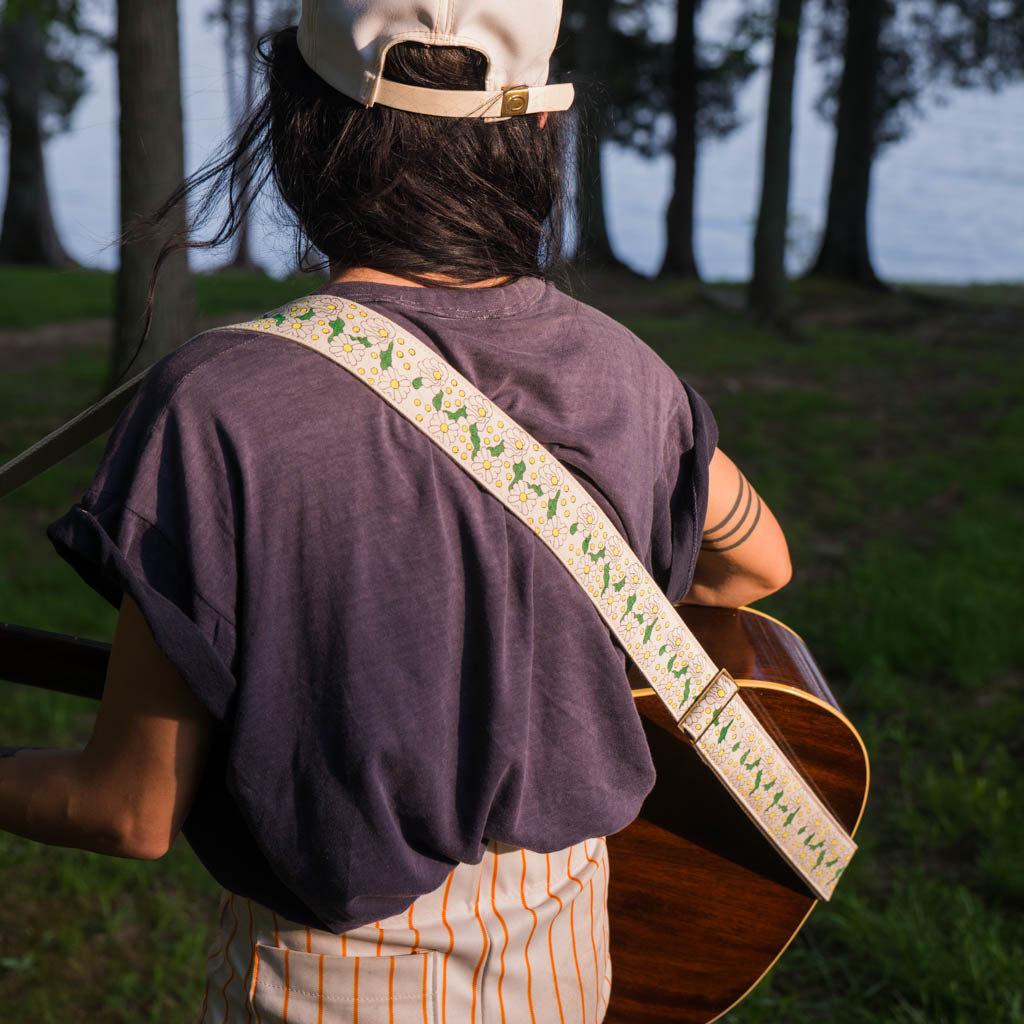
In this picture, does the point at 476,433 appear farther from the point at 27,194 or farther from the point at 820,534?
the point at 27,194

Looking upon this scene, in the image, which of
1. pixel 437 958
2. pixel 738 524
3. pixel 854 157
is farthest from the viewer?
pixel 854 157

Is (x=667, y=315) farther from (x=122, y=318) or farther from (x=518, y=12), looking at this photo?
(x=518, y=12)

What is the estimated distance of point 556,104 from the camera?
1.16 meters

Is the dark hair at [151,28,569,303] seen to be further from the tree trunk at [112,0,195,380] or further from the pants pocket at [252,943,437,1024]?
the tree trunk at [112,0,195,380]

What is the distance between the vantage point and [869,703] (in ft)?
12.3

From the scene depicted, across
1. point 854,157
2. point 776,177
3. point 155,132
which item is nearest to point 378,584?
point 155,132

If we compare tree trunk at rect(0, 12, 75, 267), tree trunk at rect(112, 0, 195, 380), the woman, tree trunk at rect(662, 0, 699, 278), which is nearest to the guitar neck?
the woman

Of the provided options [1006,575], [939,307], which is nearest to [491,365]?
[1006,575]

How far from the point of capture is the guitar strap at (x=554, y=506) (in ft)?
3.41

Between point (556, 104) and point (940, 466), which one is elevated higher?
point (556, 104)

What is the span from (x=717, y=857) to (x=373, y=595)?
1001 millimetres

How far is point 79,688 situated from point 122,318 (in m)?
4.34

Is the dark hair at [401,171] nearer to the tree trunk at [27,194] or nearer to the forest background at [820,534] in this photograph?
the forest background at [820,534]

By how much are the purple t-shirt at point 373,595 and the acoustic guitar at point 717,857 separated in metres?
0.49
